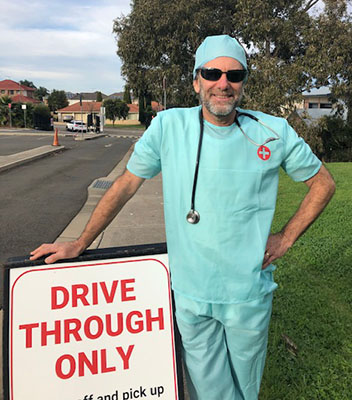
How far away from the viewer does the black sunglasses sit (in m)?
1.74

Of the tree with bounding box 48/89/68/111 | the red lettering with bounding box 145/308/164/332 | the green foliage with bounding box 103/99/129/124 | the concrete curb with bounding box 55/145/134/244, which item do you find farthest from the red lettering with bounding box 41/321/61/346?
the tree with bounding box 48/89/68/111

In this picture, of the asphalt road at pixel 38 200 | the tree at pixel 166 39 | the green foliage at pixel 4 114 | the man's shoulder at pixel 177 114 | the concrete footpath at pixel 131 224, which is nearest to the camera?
the man's shoulder at pixel 177 114

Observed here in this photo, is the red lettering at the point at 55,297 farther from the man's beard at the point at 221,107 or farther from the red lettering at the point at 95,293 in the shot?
the man's beard at the point at 221,107

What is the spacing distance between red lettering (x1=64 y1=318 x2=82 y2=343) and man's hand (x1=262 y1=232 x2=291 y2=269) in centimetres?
87

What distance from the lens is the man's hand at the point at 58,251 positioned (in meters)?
1.82

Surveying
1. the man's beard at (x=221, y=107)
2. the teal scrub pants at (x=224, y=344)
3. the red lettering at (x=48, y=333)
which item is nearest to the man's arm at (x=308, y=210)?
the teal scrub pants at (x=224, y=344)

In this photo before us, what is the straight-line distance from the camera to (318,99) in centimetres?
4766

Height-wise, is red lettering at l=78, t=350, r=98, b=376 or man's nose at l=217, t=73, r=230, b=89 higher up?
man's nose at l=217, t=73, r=230, b=89

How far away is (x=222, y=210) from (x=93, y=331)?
81 centimetres

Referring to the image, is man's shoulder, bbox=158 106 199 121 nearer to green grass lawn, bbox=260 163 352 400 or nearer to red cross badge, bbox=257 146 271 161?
red cross badge, bbox=257 146 271 161

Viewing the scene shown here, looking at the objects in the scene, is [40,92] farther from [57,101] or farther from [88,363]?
[88,363]

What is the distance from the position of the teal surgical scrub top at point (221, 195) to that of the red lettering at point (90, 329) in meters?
0.40

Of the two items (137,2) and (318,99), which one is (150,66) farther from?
(318,99)

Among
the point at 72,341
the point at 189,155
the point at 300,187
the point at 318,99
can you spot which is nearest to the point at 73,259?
the point at 72,341
